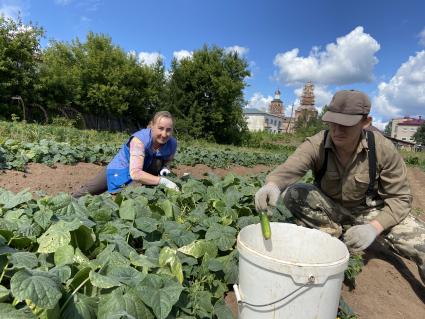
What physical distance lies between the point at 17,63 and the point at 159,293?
696 inches

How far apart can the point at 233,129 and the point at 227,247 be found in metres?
21.5

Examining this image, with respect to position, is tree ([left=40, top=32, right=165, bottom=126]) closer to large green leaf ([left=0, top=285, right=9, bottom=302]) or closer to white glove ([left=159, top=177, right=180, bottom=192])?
white glove ([left=159, top=177, right=180, bottom=192])

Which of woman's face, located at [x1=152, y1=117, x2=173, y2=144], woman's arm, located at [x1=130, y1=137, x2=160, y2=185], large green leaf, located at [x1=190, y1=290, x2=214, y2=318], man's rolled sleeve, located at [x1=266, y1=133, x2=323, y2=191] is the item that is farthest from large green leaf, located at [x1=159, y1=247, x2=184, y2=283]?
woman's face, located at [x1=152, y1=117, x2=173, y2=144]

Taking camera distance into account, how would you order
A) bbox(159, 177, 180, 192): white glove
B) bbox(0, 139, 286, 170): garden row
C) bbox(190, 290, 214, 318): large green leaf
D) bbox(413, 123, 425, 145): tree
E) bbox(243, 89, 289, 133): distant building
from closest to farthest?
bbox(190, 290, 214, 318): large green leaf → bbox(159, 177, 180, 192): white glove → bbox(0, 139, 286, 170): garden row → bbox(413, 123, 425, 145): tree → bbox(243, 89, 289, 133): distant building

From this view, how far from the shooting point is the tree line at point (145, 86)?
63.4ft

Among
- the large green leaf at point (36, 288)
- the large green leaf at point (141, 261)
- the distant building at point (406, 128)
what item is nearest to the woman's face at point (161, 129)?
the large green leaf at point (141, 261)

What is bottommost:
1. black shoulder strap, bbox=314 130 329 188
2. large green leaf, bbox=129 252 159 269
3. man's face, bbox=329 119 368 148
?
large green leaf, bbox=129 252 159 269

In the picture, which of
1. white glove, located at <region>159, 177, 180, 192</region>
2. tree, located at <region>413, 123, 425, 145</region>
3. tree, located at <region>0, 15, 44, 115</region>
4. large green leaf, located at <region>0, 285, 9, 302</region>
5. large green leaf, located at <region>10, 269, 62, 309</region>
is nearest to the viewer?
large green leaf, located at <region>10, 269, 62, 309</region>

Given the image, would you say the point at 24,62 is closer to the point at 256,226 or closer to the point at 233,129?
the point at 233,129

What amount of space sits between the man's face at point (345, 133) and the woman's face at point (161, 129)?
1836 mm

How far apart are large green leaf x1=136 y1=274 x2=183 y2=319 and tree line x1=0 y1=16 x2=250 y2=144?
Result: 17495 mm

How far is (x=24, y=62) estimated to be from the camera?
1670 cm

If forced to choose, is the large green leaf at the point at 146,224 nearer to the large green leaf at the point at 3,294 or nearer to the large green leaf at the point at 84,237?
the large green leaf at the point at 84,237

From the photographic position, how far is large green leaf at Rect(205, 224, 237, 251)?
2.37 meters
